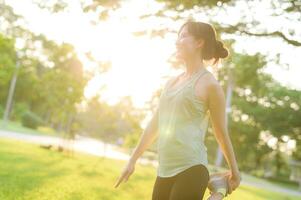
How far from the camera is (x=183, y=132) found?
2879 millimetres

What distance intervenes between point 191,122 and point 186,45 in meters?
0.48

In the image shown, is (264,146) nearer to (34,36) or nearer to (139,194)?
(34,36)

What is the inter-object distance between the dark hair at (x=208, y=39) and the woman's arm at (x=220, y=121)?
0.25m

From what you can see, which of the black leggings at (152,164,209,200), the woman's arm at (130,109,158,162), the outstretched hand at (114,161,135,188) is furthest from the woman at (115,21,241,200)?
the outstretched hand at (114,161,135,188)

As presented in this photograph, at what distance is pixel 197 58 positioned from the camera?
10.0ft

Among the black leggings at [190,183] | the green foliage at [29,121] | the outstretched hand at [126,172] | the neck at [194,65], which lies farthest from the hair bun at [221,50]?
the green foliage at [29,121]

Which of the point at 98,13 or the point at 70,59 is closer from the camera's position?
the point at 98,13

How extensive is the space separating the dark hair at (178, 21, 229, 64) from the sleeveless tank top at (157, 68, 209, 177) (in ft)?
0.40

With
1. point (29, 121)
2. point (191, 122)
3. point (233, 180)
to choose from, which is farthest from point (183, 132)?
point (29, 121)

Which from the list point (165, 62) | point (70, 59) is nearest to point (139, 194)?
point (165, 62)

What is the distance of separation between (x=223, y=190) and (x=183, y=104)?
552 millimetres

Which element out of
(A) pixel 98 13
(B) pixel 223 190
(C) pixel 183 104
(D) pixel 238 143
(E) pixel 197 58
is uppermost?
(A) pixel 98 13

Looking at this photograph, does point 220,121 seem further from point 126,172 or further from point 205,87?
point 126,172

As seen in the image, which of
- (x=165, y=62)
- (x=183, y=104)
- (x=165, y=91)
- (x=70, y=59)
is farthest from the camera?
(x=70, y=59)
